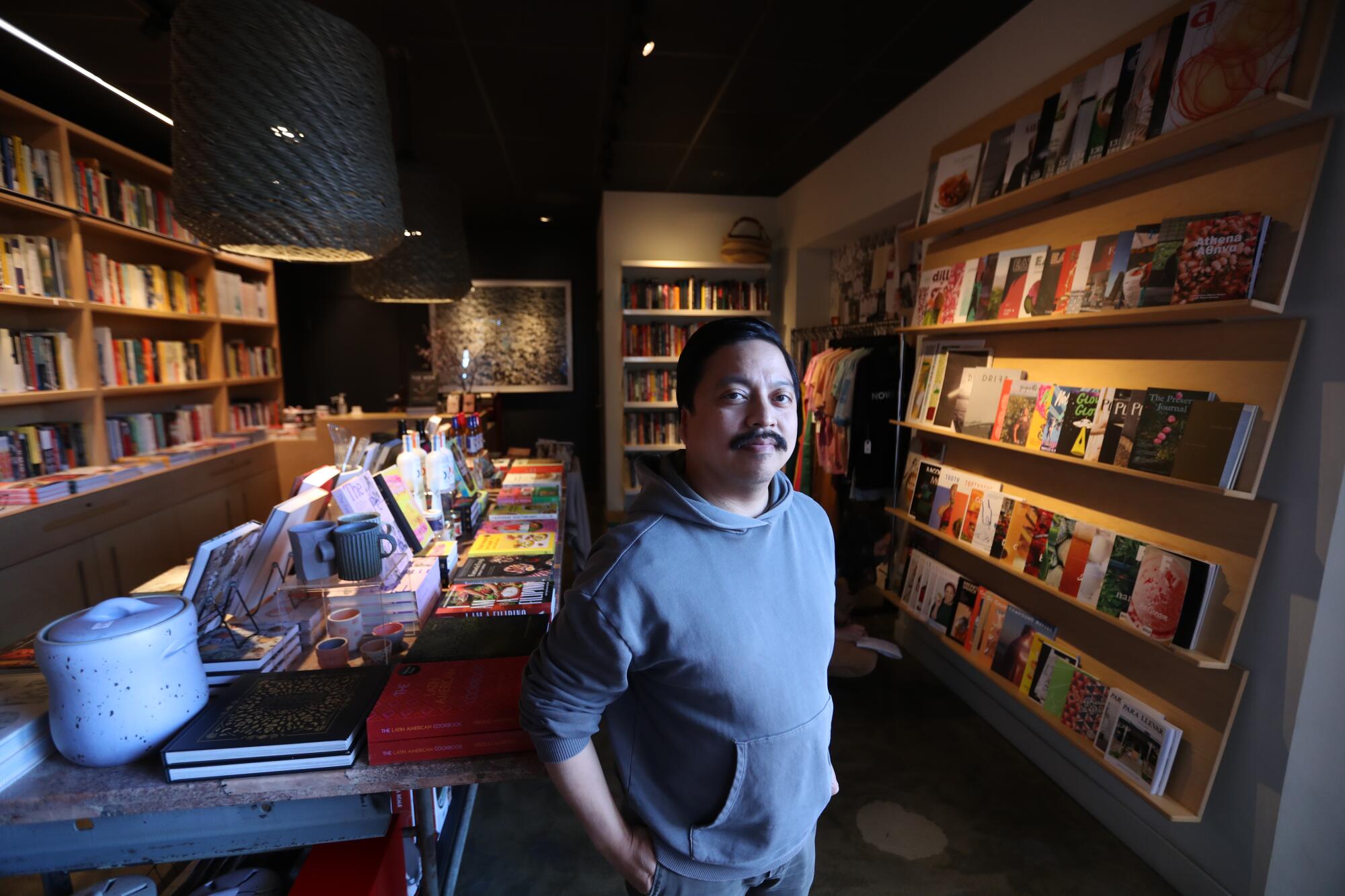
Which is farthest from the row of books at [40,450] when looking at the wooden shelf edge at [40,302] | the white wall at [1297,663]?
the white wall at [1297,663]

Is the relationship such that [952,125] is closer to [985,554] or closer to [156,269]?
[985,554]

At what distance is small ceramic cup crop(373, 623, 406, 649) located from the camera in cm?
143

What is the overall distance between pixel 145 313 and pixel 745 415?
4284 millimetres

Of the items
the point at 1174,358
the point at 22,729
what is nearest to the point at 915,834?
the point at 1174,358

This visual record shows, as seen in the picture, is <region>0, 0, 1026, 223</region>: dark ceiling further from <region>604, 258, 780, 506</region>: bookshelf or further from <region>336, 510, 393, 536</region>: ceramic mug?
<region>336, 510, 393, 536</region>: ceramic mug

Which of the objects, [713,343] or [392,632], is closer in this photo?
[713,343]

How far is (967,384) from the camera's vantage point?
261 cm

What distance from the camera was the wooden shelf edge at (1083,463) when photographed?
1579 millimetres

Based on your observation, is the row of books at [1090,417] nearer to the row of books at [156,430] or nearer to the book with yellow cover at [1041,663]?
the book with yellow cover at [1041,663]

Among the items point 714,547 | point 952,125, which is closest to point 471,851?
point 714,547

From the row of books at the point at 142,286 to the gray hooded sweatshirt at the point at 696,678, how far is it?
3965 millimetres

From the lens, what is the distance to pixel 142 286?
11.9 feet

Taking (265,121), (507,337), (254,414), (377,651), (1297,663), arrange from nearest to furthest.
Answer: (265,121)
(377,651)
(1297,663)
(254,414)
(507,337)

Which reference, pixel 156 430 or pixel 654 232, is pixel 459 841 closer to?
pixel 156 430
